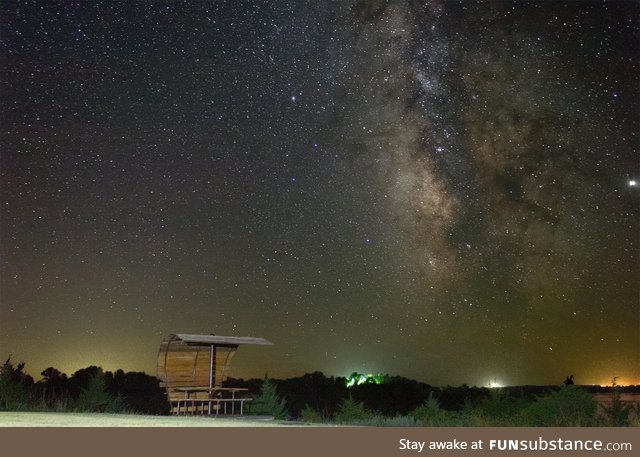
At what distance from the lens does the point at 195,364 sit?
1459 centimetres

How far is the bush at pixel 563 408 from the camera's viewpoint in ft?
39.7

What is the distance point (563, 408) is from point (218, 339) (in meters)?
6.68

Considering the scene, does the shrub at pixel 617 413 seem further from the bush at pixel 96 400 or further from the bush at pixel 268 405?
the bush at pixel 96 400

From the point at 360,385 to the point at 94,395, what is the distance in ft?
41.2

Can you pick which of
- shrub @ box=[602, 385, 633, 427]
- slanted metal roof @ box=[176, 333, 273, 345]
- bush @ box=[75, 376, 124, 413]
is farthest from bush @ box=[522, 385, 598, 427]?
bush @ box=[75, 376, 124, 413]

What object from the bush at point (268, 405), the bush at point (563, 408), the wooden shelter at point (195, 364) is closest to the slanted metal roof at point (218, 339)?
the wooden shelter at point (195, 364)

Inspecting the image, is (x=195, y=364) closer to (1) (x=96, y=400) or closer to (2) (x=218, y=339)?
(2) (x=218, y=339)

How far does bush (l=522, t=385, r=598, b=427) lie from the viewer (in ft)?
39.7

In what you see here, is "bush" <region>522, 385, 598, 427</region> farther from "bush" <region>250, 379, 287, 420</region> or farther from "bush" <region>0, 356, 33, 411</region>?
"bush" <region>0, 356, 33, 411</region>

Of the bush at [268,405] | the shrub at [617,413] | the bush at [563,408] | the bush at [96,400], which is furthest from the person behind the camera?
the bush at [96,400]

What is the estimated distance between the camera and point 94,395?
645 inches

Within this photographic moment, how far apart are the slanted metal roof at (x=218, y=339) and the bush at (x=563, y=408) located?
5368 mm
